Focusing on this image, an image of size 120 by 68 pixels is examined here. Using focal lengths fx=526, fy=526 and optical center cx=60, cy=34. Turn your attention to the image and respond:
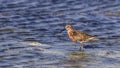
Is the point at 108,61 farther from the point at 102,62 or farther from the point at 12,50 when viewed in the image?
the point at 12,50

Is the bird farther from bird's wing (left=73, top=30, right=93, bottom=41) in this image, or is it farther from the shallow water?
the shallow water

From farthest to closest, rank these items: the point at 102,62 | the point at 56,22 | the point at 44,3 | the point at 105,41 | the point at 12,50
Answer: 1. the point at 44,3
2. the point at 56,22
3. the point at 105,41
4. the point at 12,50
5. the point at 102,62

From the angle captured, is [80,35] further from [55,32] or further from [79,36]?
[55,32]

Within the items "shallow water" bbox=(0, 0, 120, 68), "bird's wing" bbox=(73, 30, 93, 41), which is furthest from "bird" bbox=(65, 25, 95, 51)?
"shallow water" bbox=(0, 0, 120, 68)

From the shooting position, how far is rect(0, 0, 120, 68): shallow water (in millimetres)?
18438

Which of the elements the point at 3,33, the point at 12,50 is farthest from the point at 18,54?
the point at 3,33

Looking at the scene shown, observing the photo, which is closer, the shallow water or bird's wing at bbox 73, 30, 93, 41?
the shallow water

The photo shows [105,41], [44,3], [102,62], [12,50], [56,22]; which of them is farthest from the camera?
[44,3]

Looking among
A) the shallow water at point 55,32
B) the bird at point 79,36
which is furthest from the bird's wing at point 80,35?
the shallow water at point 55,32

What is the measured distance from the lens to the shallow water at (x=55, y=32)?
1844 centimetres

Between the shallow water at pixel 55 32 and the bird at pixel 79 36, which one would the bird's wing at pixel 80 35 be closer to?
the bird at pixel 79 36

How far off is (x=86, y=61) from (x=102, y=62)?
0.62m

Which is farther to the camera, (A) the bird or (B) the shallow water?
(A) the bird

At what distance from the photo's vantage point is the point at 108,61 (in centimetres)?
1820
